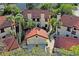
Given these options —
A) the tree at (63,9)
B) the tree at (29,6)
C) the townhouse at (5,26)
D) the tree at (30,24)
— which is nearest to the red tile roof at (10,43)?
the townhouse at (5,26)

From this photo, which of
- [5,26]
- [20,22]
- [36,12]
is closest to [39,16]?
[36,12]

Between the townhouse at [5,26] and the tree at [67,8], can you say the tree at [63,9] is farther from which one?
the townhouse at [5,26]

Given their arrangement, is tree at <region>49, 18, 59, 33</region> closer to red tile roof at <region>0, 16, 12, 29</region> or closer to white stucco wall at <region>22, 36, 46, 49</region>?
white stucco wall at <region>22, 36, 46, 49</region>

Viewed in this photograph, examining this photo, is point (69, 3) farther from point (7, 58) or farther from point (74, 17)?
point (7, 58)

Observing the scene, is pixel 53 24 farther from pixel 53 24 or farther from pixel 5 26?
pixel 5 26

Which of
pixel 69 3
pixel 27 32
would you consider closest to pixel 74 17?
pixel 69 3

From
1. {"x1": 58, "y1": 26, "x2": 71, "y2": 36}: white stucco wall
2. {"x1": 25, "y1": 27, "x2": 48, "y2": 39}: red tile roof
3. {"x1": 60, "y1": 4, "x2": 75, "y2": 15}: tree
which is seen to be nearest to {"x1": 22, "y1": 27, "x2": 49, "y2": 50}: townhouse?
{"x1": 25, "y1": 27, "x2": 48, "y2": 39}: red tile roof

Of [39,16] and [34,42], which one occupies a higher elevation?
[39,16]
